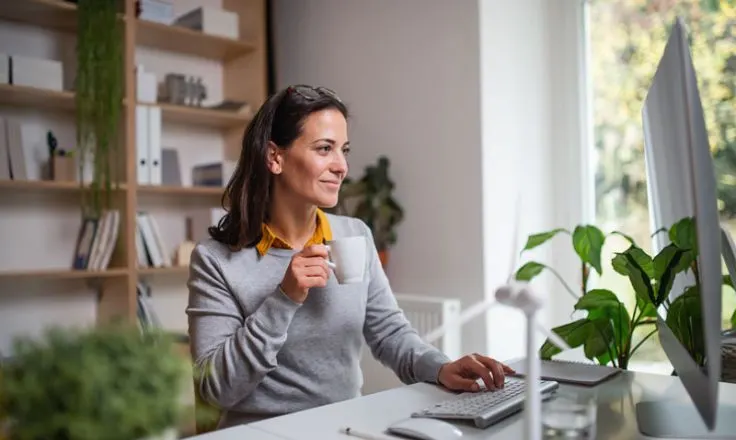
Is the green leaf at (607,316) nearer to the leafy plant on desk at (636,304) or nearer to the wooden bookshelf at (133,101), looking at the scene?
the leafy plant on desk at (636,304)

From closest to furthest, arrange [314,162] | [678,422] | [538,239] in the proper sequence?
[678,422], [314,162], [538,239]

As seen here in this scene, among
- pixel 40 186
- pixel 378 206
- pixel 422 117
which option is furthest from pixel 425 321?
pixel 40 186

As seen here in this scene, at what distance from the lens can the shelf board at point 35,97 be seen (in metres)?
2.55

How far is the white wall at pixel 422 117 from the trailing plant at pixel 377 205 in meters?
0.09

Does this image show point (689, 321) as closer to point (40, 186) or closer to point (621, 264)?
point (621, 264)

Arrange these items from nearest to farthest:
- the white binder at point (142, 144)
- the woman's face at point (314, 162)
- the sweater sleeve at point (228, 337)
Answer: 1. the sweater sleeve at point (228, 337)
2. the woman's face at point (314, 162)
3. the white binder at point (142, 144)

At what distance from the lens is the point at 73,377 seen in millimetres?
502

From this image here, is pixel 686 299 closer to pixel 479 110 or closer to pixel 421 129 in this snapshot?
pixel 479 110

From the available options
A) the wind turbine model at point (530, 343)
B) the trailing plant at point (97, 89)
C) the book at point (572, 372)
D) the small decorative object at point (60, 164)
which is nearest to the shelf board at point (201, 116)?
the trailing plant at point (97, 89)

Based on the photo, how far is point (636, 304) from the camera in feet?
4.30

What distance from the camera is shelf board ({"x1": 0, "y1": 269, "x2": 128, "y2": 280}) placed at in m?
2.56

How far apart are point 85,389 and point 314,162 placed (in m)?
1.01

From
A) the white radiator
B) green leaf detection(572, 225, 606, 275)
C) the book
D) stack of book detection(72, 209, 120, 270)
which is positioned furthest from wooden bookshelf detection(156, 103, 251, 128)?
the book

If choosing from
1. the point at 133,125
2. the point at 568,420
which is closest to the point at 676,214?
the point at 568,420
